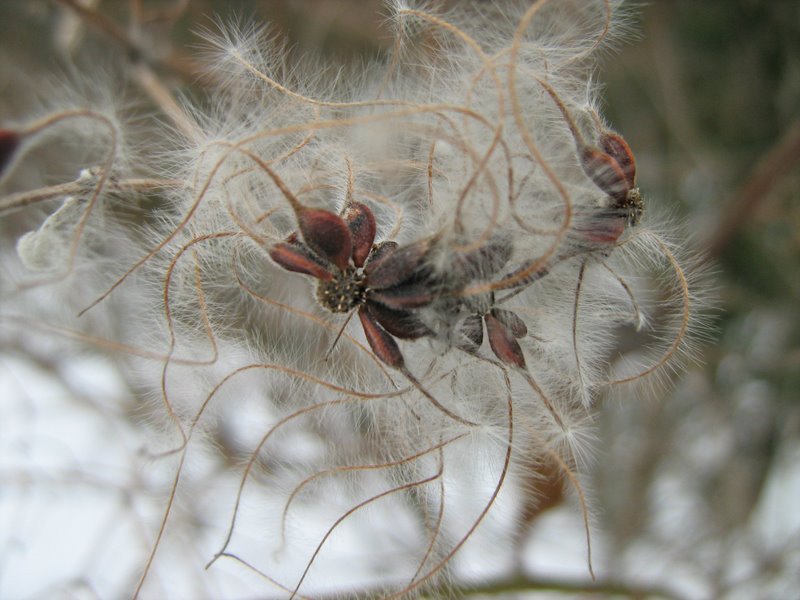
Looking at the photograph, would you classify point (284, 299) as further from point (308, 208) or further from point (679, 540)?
point (679, 540)

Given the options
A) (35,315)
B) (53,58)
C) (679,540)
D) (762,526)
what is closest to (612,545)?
(679,540)

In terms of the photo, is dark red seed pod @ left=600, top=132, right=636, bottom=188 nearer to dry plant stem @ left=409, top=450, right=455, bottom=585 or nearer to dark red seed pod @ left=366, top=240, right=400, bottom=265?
dark red seed pod @ left=366, top=240, right=400, bottom=265

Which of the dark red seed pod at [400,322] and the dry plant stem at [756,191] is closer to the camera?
the dark red seed pod at [400,322]

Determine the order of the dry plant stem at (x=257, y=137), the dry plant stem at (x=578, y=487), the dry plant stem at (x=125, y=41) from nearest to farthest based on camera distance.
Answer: the dry plant stem at (x=257, y=137), the dry plant stem at (x=578, y=487), the dry plant stem at (x=125, y=41)

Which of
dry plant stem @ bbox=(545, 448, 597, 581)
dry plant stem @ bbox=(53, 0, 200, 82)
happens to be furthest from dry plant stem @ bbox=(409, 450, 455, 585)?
dry plant stem @ bbox=(53, 0, 200, 82)

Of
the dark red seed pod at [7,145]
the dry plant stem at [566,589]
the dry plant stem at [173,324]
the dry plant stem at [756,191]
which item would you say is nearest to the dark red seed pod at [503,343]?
the dry plant stem at [173,324]

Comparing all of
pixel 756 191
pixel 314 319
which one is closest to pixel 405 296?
pixel 314 319

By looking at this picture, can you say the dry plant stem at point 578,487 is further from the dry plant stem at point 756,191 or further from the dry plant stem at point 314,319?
the dry plant stem at point 756,191
